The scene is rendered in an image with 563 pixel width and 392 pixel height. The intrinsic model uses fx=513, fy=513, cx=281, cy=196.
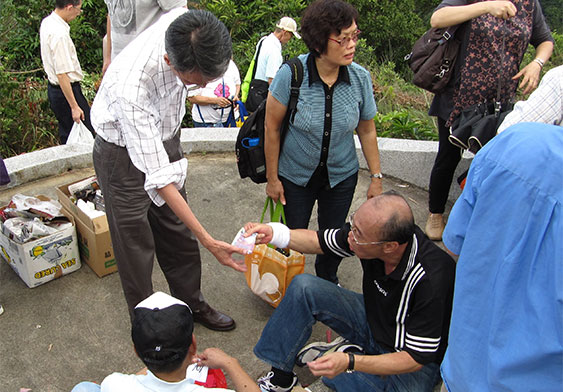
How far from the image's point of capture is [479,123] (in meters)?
3.08

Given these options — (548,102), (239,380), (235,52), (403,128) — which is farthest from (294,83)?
(235,52)

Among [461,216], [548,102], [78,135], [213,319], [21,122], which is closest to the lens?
[461,216]

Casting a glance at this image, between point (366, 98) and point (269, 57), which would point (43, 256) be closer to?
point (366, 98)

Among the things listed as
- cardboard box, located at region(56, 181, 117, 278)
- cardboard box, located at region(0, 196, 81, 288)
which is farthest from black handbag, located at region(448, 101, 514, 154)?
cardboard box, located at region(0, 196, 81, 288)

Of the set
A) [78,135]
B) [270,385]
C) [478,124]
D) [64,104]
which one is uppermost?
[478,124]

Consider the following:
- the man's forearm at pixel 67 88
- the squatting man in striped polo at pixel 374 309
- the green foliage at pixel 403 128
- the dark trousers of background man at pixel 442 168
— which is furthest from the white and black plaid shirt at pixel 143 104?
the green foliage at pixel 403 128

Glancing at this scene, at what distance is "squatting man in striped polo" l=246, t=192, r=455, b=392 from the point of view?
7.10 feet

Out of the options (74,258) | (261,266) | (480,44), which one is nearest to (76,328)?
(74,258)

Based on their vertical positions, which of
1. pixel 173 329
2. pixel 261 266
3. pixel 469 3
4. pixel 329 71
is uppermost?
pixel 469 3

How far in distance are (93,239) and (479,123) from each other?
2.51 meters

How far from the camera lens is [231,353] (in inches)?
116

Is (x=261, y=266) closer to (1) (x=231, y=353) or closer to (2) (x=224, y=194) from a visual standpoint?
(1) (x=231, y=353)

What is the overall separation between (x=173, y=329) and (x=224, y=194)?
275cm

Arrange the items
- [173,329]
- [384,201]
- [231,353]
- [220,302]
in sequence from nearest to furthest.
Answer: [173,329], [384,201], [231,353], [220,302]
